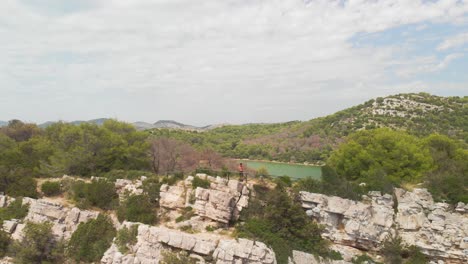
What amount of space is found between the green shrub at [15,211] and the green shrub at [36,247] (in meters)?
3.14

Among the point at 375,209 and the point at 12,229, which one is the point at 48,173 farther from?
the point at 375,209

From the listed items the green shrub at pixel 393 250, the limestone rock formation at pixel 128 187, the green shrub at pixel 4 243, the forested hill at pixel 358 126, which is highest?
the forested hill at pixel 358 126

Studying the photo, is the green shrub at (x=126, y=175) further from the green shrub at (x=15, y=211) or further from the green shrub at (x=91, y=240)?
the green shrub at (x=15, y=211)

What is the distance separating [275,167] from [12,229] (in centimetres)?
4532

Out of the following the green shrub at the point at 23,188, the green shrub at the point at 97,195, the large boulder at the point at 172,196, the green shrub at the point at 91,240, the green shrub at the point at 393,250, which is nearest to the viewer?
the green shrub at the point at 393,250

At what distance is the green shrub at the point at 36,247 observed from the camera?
67.6ft

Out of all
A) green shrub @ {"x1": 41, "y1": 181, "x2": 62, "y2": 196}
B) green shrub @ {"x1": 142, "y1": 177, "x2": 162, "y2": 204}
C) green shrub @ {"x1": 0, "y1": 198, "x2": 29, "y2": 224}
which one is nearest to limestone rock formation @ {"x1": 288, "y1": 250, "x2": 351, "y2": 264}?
green shrub @ {"x1": 142, "y1": 177, "x2": 162, "y2": 204}

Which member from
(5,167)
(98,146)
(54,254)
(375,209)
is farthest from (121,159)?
(375,209)

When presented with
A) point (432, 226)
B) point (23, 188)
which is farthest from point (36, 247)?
point (432, 226)

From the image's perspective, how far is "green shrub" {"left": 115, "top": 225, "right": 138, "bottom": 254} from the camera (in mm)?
20470

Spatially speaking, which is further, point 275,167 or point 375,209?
point 275,167

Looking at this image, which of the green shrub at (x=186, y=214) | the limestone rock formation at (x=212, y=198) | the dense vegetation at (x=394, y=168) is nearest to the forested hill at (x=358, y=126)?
the dense vegetation at (x=394, y=168)

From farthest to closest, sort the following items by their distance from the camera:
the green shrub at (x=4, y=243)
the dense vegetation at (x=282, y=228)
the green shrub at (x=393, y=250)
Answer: the green shrub at (x=4, y=243)
the dense vegetation at (x=282, y=228)
the green shrub at (x=393, y=250)

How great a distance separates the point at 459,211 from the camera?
21.9 m
